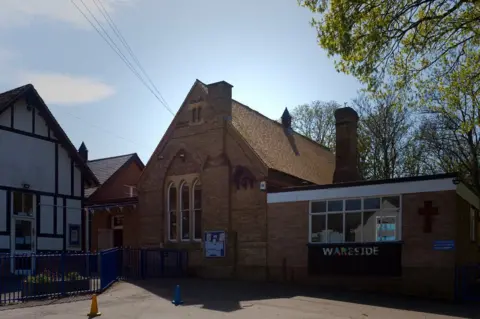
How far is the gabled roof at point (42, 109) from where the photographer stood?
24.3m

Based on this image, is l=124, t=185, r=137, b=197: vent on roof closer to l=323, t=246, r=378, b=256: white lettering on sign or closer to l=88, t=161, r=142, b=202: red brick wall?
l=88, t=161, r=142, b=202: red brick wall

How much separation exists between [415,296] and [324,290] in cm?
307

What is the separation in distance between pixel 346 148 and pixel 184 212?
845cm

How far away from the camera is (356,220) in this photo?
19469mm

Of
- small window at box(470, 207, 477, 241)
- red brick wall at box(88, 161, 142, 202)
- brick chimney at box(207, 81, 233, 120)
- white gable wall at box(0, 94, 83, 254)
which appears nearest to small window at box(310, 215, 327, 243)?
small window at box(470, 207, 477, 241)

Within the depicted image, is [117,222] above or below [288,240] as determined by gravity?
above

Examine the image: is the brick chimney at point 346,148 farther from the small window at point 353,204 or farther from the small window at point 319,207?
the small window at point 353,204

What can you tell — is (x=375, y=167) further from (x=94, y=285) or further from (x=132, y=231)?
(x=94, y=285)

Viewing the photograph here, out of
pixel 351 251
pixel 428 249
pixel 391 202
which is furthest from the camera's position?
pixel 351 251

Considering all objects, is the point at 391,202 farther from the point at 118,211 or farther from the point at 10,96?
the point at 10,96

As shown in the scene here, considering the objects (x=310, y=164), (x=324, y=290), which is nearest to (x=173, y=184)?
(x=310, y=164)

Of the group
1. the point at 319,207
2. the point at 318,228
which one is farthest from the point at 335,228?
the point at 319,207

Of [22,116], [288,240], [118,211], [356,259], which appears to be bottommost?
[356,259]

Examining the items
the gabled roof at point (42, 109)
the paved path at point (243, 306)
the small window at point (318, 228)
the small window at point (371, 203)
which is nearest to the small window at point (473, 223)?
the small window at point (371, 203)
